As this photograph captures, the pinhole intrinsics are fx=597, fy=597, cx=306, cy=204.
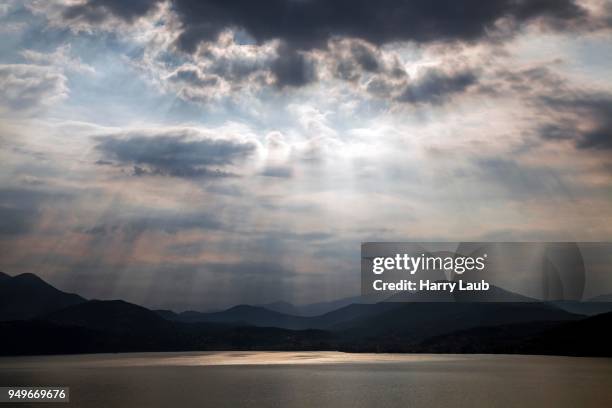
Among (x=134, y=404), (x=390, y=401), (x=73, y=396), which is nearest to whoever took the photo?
(x=134, y=404)

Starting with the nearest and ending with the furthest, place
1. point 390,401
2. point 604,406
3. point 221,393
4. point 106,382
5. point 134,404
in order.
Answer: point 604,406 < point 134,404 < point 390,401 < point 221,393 < point 106,382

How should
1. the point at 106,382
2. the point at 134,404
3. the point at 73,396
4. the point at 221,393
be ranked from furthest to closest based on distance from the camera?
1. the point at 106,382
2. the point at 221,393
3. the point at 73,396
4. the point at 134,404

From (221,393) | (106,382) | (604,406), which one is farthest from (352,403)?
(106,382)

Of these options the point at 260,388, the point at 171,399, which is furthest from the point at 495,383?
the point at 171,399

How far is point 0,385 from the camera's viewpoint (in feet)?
558

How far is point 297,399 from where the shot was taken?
13050 cm

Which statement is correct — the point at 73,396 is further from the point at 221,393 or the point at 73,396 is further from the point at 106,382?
the point at 106,382

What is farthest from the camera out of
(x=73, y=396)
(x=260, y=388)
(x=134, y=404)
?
(x=260, y=388)

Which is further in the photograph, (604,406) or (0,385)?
(0,385)

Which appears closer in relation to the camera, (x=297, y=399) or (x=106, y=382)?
(x=297, y=399)

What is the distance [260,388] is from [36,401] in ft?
193

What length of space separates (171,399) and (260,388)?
129 feet

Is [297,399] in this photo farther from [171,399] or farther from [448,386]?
[448,386]

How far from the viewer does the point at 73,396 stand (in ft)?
442
